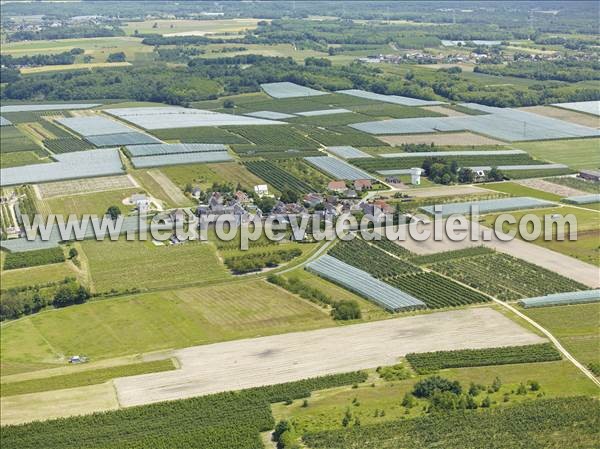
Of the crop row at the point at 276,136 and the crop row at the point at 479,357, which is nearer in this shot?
the crop row at the point at 479,357

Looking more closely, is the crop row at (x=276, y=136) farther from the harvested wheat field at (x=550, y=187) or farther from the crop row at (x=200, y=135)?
the harvested wheat field at (x=550, y=187)

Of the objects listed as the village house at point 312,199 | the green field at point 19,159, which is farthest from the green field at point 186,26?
the village house at point 312,199

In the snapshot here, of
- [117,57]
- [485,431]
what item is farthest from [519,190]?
[117,57]

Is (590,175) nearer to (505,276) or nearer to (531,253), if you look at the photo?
(531,253)

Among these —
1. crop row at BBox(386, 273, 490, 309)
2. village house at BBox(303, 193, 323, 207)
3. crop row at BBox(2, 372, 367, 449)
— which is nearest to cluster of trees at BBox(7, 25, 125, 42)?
village house at BBox(303, 193, 323, 207)

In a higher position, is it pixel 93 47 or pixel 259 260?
pixel 93 47

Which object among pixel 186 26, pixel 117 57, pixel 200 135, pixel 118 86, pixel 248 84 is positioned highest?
pixel 186 26

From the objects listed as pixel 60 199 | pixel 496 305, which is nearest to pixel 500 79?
pixel 60 199

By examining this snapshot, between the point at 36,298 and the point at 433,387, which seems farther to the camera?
the point at 36,298
